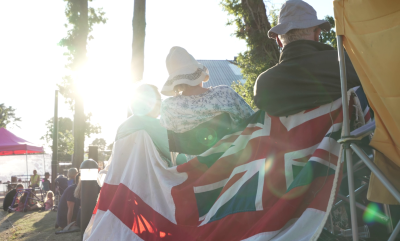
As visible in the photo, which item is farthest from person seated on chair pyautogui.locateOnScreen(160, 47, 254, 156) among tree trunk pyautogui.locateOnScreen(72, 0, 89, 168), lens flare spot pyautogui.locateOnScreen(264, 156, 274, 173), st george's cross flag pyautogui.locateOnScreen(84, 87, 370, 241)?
tree trunk pyautogui.locateOnScreen(72, 0, 89, 168)

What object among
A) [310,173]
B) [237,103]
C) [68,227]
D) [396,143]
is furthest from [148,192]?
[68,227]

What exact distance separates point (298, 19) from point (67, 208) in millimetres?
7090

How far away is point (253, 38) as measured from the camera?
21.7 ft

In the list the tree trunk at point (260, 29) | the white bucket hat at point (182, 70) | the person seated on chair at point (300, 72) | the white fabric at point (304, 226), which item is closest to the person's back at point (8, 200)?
the tree trunk at point (260, 29)

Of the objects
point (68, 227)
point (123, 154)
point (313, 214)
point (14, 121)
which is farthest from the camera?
point (14, 121)

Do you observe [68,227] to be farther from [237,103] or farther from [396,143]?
[396,143]

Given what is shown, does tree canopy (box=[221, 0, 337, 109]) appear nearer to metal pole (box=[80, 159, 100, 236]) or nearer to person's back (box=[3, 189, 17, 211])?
metal pole (box=[80, 159, 100, 236])

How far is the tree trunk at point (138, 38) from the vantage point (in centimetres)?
714

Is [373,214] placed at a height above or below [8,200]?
above

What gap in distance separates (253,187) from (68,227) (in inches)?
259

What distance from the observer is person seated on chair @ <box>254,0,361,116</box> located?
2299 mm

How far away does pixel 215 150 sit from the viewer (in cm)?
287

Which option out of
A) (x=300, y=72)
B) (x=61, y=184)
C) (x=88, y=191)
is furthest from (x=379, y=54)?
(x=61, y=184)

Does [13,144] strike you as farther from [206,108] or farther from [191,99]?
[206,108]
